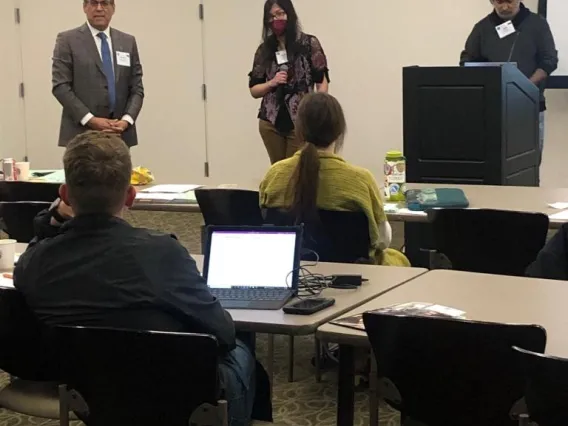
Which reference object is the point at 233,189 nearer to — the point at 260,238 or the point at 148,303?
the point at 260,238

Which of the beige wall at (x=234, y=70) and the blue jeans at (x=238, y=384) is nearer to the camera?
the blue jeans at (x=238, y=384)

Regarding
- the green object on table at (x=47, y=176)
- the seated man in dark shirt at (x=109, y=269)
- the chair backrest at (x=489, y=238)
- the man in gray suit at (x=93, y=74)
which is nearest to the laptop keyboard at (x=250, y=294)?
the seated man in dark shirt at (x=109, y=269)

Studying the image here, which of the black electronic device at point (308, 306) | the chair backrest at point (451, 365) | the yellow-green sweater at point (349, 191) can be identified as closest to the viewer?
the chair backrest at point (451, 365)

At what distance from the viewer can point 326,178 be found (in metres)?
3.46

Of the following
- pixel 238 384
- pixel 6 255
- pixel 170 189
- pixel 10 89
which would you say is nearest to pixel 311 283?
pixel 238 384

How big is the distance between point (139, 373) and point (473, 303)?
0.94 m

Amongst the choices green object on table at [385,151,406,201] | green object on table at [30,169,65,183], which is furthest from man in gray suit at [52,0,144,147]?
green object on table at [385,151,406,201]

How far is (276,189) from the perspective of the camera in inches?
143

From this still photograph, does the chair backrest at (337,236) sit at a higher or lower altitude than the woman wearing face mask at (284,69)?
lower

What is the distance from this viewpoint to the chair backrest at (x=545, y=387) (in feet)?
5.51

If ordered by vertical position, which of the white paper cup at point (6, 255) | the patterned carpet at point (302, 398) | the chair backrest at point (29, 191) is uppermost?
the chair backrest at point (29, 191)

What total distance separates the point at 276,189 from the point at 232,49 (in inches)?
192

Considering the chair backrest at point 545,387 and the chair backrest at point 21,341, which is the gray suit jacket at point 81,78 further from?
the chair backrest at point 545,387

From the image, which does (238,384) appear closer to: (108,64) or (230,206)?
(230,206)
